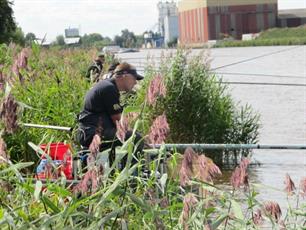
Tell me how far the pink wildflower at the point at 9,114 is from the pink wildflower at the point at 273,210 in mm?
942

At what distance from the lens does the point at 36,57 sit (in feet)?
38.9

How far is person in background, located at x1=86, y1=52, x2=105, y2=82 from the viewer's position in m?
10.9

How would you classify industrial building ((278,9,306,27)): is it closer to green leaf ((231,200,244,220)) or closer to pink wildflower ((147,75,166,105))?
green leaf ((231,200,244,220))

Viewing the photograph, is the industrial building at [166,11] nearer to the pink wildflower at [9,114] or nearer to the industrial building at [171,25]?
the industrial building at [171,25]

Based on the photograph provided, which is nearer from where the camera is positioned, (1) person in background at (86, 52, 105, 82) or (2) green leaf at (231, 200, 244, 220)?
(2) green leaf at (231, 200, 244, 220)

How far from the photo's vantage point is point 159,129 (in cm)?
283

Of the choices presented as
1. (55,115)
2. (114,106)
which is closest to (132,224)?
(114,106)

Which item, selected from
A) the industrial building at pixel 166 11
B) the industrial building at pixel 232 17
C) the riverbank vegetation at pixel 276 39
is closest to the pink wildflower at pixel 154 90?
the riverbank vegetation at pixel 276 39

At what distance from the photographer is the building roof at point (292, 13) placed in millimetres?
135000

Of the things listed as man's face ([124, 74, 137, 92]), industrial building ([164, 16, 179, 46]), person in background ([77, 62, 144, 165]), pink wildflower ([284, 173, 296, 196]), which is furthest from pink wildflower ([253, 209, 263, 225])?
industrial building ([164, 16, 179, 46])

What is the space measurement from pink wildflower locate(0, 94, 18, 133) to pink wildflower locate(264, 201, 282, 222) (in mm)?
942

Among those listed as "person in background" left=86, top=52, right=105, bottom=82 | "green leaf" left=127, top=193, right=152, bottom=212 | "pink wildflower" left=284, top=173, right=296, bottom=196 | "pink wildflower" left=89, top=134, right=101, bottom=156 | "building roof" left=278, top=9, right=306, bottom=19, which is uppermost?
"pink wildflower" left=89, top=134, right=101, bottom=156

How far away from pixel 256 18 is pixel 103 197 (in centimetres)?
12469

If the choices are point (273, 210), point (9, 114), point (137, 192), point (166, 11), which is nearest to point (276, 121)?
point (137, 192)
